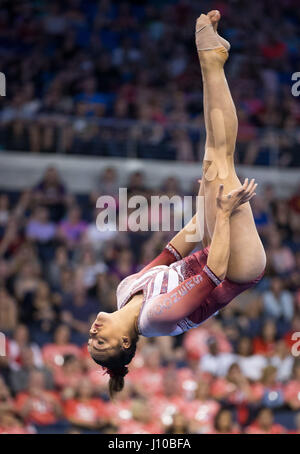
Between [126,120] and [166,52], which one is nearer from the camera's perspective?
[126,120]

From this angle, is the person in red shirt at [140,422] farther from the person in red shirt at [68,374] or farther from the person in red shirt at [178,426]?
the person in red shirt at [68,374]

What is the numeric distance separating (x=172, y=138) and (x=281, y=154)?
145 cm

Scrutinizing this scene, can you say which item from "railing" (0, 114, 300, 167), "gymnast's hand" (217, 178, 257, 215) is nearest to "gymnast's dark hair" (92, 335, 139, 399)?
"gymnast's hand" (217, 178, 257, 215)

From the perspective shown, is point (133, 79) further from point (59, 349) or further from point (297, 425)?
point (297, 425)

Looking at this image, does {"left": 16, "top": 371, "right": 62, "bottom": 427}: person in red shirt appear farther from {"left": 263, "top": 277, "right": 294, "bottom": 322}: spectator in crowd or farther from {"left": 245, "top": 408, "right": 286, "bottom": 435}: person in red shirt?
{"left": 263, "top": 277, "right": 294, "bottom": 322}: spectator in crowd

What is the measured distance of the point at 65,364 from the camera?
730 centimetres

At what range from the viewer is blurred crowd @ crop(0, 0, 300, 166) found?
381 inches

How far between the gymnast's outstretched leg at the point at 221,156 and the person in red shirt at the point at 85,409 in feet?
10.3

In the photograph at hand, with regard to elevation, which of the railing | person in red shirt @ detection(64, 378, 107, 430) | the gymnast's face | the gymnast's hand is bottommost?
person in red shirt @ detection(64, 378, 107, 430)

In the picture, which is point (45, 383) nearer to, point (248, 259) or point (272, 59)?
point (248, 259)

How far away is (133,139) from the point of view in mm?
9750

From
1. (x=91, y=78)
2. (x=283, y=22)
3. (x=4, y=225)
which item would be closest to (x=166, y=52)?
(x=91, y=78)
